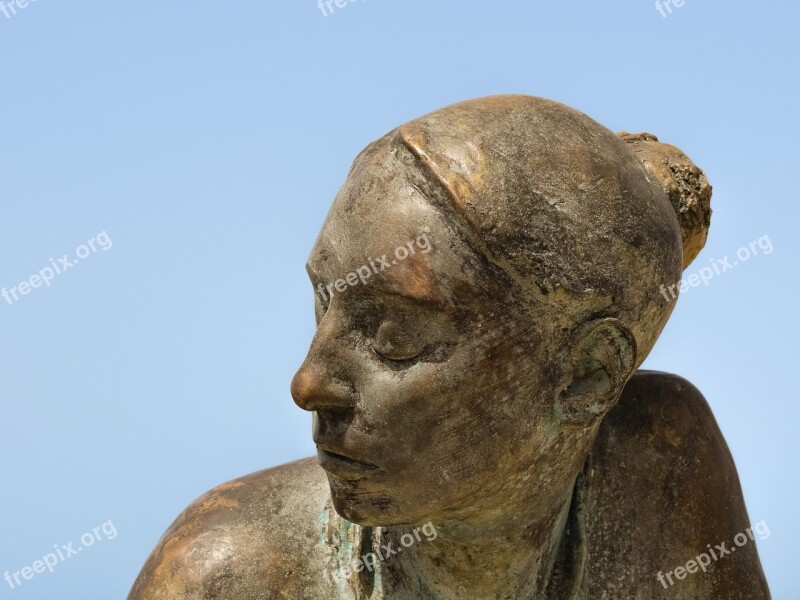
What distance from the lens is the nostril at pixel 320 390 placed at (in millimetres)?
4766

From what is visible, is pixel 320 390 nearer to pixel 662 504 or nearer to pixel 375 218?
pixel 375 218

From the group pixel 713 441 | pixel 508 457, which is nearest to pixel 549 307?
pixel 508 457

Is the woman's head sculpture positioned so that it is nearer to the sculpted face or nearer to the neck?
the sculpted face

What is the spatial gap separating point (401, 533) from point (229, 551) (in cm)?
63

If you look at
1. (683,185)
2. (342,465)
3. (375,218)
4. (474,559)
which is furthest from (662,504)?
(375,218)

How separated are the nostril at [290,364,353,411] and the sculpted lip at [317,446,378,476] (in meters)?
0.19

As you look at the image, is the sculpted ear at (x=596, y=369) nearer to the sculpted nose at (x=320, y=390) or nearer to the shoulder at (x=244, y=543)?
→ the sculpted nose at (x=320, y=390)

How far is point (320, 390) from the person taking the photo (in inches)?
188

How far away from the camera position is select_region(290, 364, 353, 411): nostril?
477 centimetres

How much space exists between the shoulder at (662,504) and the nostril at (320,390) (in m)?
1.19

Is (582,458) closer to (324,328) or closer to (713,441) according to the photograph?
(713,441)

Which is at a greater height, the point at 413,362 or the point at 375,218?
the point at 375,218

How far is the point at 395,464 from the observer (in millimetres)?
4777

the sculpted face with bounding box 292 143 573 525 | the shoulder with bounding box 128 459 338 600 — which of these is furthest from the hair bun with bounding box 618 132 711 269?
the shoulder with bounding box 128 459 338 600
